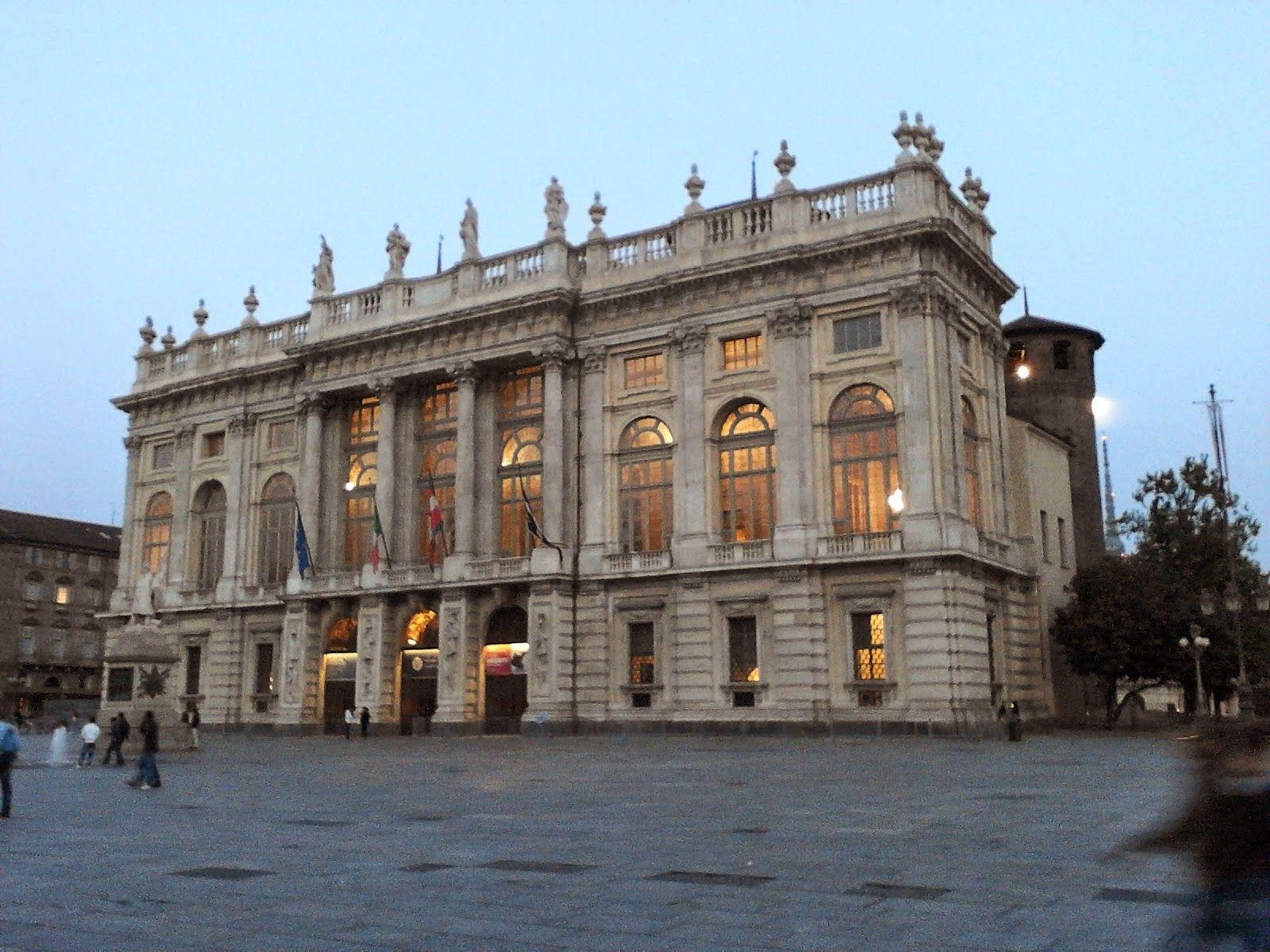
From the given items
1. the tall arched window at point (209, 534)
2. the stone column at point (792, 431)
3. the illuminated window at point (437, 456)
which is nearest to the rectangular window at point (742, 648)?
the stone column at point (792, 431)

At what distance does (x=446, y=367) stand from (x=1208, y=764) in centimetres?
4375

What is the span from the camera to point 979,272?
42781mm

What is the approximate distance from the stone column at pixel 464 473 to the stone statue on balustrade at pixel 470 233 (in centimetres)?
490

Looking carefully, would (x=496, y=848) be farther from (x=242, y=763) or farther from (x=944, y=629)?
(x=944, y=629)

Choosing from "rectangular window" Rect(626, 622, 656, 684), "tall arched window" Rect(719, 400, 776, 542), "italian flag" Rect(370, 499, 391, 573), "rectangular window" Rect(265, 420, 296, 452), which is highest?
"rectangular window" Rect(265, 420, 296, 452)

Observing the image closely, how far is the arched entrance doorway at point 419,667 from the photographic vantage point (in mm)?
46719

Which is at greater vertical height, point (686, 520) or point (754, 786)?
point (686, 520)

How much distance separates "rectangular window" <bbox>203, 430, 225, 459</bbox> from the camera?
56.6 m

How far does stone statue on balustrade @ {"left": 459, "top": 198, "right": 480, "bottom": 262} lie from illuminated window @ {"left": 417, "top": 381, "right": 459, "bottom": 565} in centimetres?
526

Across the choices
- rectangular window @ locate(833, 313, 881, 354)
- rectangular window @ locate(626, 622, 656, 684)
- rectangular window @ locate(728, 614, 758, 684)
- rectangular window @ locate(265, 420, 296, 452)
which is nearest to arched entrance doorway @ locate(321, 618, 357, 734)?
rectangular window @ locate(265, 420, 296, 452)

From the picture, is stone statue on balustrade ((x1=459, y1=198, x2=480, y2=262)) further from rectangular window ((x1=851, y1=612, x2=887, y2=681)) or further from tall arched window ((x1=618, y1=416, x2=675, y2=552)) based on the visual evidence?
rectangular window ((x1=851, y1=612, x2=887, y2=681))

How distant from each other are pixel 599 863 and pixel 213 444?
50.3m

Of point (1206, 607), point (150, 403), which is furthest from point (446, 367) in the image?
point (1206, 607)

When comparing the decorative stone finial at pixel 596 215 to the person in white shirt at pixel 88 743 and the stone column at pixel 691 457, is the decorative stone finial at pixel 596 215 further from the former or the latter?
the person in white shirt at pixel 88 743
